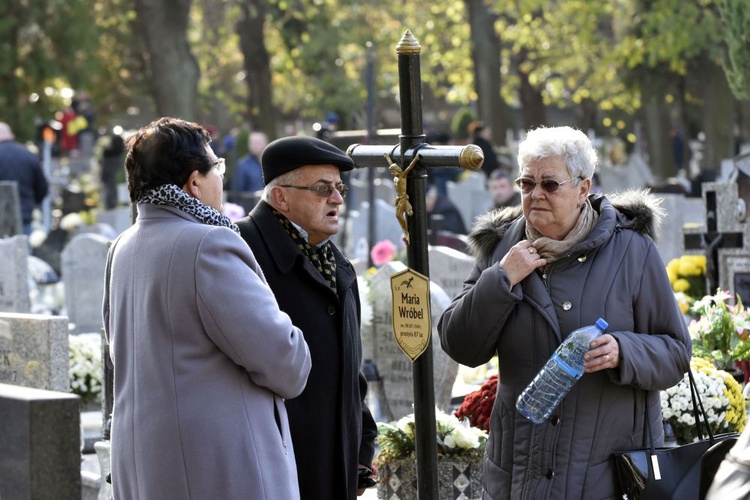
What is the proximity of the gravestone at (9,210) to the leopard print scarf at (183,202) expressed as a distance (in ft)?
42.1

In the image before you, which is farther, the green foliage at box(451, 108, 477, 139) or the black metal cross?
the green foliage at box(451, 108, 477, 139)

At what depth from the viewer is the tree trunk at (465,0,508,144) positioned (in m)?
29.7

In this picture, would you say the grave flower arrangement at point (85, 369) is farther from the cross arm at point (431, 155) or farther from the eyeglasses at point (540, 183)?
the eyeglasses at point (540, 183)

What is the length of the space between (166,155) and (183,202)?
15 centimetres

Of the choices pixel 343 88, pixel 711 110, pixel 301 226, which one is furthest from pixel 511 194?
pixel 343 88

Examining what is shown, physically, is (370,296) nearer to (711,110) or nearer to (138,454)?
(138,454)

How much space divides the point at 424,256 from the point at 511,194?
10.5 meters

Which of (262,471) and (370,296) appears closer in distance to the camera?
(262,471)

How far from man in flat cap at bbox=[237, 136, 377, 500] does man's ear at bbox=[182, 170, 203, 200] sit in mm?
514

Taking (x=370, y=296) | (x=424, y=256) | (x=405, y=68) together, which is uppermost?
(x=405, y=68)

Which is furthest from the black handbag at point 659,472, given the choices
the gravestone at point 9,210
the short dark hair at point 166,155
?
the gravestone at point 9,210

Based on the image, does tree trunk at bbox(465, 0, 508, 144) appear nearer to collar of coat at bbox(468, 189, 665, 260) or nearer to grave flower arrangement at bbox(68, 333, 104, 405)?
grave flower arrangement at bbox(68, 333, 104, 405)

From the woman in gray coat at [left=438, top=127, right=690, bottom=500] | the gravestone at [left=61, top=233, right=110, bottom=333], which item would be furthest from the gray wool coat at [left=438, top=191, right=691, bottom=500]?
the gravestone at [left=61, top=233, right=110, bottom=333]

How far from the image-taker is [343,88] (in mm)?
31047
